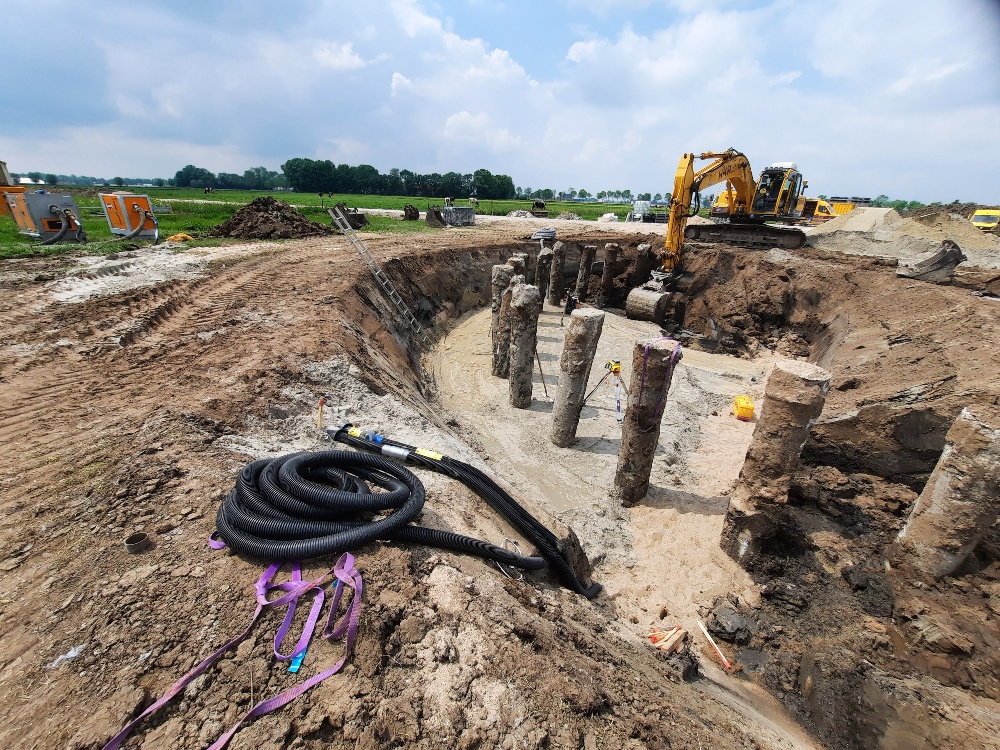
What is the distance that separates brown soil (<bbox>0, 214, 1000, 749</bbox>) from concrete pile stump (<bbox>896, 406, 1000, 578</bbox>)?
1.08 ft

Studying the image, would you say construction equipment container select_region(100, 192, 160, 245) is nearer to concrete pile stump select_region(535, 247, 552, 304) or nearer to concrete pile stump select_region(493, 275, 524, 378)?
concrete pile stump select_region(493, 275, 524, 378)

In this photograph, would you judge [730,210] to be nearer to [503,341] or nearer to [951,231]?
[951,231]

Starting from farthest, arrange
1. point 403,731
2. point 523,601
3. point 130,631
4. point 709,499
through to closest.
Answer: point 709,499, point 523,601, point 130,631, point 403,731

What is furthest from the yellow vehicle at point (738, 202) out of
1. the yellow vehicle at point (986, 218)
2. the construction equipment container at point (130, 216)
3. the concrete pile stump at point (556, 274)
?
the construction equipment container at point (130, 216)

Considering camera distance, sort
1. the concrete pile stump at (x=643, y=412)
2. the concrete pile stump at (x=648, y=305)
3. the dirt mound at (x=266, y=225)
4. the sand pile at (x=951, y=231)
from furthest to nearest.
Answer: the dirt mound at (x=266, y=225)
the concrete pile stump at (x=648, y=305)
the sand pile at (x=951, y=231)
the concrete pile stump at (x=643, y=412)

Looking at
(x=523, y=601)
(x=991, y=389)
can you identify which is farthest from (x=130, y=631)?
(x=991, y=389)

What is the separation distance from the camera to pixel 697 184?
15.8 metres

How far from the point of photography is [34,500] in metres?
3.58

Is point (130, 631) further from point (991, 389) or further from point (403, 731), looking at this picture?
point (991, 389)

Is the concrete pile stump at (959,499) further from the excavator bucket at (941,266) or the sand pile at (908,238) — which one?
the sand pile at (908,238)

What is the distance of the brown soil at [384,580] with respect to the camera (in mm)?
2354

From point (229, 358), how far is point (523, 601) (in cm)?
599

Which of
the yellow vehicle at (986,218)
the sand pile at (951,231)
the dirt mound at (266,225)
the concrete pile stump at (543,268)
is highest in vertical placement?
the yellow vehicle at (986,218)

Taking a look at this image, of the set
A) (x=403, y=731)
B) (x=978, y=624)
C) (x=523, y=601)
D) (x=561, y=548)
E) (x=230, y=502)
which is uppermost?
(x=230, y=502)
